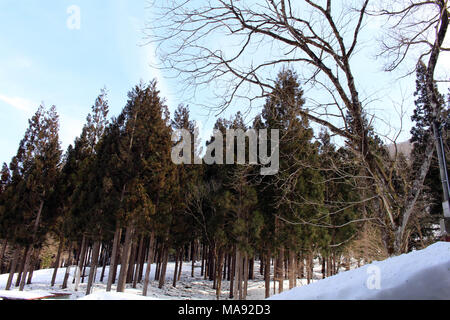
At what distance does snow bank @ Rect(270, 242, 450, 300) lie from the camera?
7.28 ft

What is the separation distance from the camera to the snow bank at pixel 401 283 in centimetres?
222

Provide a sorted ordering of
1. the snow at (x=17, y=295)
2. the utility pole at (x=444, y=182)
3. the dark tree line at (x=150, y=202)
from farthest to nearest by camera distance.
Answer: the dark tree line at (x=150, y=202) < the snow at (x=17, y=295) < the utility pole at (x=444, y=182)

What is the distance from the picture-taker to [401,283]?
229 cm

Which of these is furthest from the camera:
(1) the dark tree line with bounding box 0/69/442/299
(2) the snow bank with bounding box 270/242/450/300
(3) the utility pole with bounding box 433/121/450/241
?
(1) the dark tree line with bounding box 0/69/442/299

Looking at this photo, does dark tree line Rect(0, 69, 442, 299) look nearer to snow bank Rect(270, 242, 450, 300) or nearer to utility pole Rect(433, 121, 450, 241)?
utility pole Rect(433, 121, 450, 241)

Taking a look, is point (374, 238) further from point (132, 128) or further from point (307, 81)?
point (132, 128)

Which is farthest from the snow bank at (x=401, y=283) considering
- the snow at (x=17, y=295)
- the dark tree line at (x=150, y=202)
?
the dark tree line at (x=150, y=202)

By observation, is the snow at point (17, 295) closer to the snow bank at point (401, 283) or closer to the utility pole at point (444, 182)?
the snow bank at point (401, 283)

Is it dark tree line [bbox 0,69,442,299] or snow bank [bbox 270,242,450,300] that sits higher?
dark tree line [bbox 0,69,442,299]

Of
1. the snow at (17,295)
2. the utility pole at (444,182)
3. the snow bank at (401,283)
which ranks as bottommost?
the snow at (17,295)

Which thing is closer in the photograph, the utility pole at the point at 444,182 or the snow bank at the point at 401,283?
the snow bank at the point at 401,283

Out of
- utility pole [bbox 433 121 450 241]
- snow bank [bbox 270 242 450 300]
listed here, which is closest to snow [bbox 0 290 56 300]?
snow bank [bbox 270 242 450 300]

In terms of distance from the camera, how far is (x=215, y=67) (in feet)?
15.5
